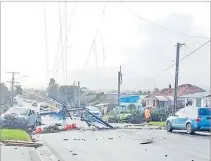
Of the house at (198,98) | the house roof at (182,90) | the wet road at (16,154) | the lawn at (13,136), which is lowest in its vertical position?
the wet road at (16,154)

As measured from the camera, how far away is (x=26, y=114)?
2650cm

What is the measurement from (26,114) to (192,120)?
30.4ft

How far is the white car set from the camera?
1034 inches

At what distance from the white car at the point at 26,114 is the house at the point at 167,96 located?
19.3 m

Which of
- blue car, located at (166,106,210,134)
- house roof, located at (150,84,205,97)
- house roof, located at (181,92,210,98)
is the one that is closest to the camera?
blue car, located at (166,106,210,134)

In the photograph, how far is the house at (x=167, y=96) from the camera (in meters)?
46.6

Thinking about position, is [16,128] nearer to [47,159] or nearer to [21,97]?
[21,97]

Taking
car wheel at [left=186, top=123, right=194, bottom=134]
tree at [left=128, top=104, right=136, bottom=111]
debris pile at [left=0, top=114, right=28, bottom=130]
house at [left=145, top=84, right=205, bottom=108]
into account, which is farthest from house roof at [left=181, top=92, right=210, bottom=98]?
debris pile at [left=0, top=114, right=28, bottom=130]

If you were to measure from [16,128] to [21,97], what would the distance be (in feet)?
15.8

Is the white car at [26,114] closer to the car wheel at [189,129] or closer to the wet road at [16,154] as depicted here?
the car wheel at [189,129]

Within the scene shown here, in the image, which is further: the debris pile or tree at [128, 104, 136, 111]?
tree at [128, 104, 136, 111]

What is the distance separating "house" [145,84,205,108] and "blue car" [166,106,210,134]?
17609mm

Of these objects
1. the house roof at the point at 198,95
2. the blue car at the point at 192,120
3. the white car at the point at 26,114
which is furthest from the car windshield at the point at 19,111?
the house roof at the point at 198,95

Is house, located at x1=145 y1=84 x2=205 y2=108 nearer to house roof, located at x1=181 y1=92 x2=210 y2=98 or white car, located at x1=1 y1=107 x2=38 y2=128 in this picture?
house roof, located at x1=181 y1=92 x2=210 y2=98
